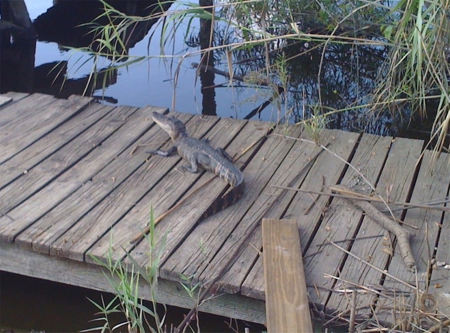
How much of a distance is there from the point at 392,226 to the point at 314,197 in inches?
21.2

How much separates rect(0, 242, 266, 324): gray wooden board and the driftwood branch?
741mm

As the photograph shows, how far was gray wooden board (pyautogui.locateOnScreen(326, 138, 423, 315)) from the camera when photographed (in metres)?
2.72

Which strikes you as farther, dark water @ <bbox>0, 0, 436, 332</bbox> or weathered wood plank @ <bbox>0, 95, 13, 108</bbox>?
weathered wood plank @ <bbox>0, 95, 13, 108</bbox>

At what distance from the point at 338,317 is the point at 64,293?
1.89 metres

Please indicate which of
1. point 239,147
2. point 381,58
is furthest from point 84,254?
point 381,58

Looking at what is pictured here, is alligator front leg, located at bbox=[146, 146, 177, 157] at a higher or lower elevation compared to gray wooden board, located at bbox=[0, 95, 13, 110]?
lower

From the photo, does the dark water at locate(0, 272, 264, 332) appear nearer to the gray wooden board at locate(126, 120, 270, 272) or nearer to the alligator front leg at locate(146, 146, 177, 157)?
the gray wooden board at locate(126, 120, 270, 272)

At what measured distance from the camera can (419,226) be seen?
10.5 ft

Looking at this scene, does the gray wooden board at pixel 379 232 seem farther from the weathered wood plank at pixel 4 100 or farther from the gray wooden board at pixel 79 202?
the weathered wood plank at pixel 4 100

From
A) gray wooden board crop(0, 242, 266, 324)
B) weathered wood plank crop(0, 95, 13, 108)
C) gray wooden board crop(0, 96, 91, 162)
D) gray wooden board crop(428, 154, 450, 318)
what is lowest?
gray wooden board crop(0, 242, 266, 324)

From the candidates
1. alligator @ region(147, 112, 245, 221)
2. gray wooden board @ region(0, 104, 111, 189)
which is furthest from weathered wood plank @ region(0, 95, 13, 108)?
alligator @ region(147, 112, 245, 221)

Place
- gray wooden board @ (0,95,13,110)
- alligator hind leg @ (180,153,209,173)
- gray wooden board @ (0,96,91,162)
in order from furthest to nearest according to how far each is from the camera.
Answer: gray wooden board @ (0,95,13,110)
gray wooden board @ (0,96,91,162)
alligator hind leg @ (180,153,209,173)

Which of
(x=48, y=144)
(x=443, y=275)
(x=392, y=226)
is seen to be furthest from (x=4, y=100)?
(x=443, y=275)

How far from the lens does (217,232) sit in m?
3.21
